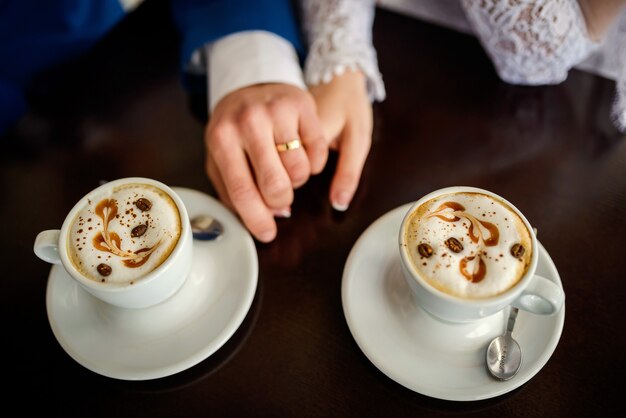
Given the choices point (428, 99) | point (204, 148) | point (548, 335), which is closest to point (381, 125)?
point (428, 99)

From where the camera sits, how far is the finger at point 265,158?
0.78 m

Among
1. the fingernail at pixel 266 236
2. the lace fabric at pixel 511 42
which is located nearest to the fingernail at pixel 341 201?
the fingernail at pixel 266 236

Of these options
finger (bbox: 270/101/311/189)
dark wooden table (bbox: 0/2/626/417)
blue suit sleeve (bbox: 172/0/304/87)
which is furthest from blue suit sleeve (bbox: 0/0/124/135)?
finger (bbox: 270/101/311/189)

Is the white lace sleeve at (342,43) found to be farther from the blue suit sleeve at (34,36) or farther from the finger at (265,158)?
the blue suit sleeve at (34,36)

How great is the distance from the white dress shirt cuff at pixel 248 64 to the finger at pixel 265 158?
0.33 feet

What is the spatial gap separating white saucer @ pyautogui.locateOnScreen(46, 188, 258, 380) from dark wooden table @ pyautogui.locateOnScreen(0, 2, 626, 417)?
0.04 metres

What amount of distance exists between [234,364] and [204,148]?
1.25 feet

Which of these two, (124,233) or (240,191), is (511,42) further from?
(124,233)

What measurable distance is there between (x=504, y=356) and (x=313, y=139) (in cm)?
41

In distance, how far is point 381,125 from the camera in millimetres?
900

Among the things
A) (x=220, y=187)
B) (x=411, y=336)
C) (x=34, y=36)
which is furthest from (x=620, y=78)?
(x=34, y=36)

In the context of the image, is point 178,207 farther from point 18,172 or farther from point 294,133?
point 18,172

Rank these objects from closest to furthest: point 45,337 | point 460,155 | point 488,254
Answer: point 488,254 < point 45,337 < point 460,155

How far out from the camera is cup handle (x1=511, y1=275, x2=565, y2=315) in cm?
57
